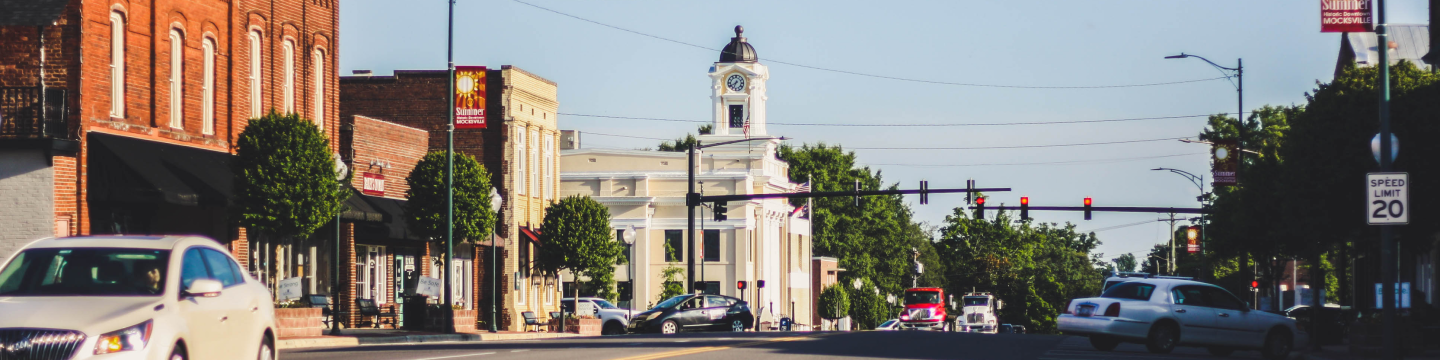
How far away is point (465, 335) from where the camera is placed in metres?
34.4

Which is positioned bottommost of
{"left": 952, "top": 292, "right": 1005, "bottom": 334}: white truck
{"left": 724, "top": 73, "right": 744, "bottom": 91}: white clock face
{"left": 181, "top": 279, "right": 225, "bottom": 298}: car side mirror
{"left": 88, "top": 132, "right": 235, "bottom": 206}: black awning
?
{"left": 952, "top": 292, "right": 1005, "bottom": 334}: white truck

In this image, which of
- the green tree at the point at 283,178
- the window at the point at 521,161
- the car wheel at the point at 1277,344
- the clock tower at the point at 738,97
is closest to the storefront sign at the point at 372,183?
the green tree at the point at 283,178

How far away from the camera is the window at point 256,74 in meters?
35.1

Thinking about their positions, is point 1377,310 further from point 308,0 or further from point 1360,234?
point 308,0

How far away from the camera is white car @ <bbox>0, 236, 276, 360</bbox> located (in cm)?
1126

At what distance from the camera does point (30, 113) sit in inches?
1062

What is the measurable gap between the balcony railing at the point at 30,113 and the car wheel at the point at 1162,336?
60.6 feet

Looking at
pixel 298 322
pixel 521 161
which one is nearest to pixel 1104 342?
pixel 298 322

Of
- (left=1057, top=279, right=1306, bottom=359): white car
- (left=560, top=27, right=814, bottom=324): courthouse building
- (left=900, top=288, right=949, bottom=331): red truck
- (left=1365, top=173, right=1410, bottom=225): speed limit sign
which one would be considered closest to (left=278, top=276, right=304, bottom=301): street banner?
(left=1057, top=279, right=1306, bottom=359): white car

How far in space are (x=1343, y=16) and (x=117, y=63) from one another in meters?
20.9

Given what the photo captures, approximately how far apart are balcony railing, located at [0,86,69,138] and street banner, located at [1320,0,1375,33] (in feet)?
66.3

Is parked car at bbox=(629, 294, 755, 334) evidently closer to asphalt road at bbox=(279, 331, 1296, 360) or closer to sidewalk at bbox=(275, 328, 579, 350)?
sidewalk at bbox=(275, 328, 579, 350)

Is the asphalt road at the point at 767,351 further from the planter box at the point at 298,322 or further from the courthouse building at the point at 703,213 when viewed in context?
the courthouse building at the point at 703,213

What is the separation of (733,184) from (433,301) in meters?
35.6
